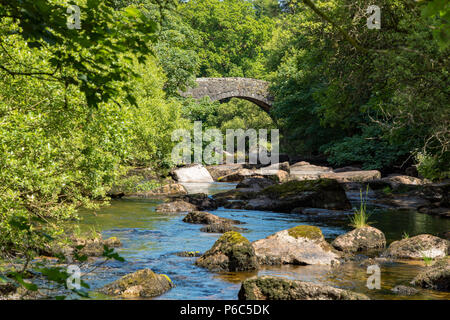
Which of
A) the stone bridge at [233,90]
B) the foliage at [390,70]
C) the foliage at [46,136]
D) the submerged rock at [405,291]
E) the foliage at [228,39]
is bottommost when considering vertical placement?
the submerged rock at [405,291]

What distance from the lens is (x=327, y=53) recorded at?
51.3 feet

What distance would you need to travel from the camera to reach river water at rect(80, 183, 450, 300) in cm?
835

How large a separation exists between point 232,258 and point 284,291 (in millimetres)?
2615

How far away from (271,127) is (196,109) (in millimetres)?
17076

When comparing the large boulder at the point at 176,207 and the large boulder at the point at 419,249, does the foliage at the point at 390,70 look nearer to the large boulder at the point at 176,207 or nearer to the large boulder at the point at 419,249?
the large boulder at the point at 419,249

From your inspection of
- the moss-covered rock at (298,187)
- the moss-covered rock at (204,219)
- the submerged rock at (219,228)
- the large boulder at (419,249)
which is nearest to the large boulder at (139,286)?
the large boulder at (419,249)

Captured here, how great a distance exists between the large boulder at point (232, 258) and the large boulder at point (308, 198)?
9.66 meters

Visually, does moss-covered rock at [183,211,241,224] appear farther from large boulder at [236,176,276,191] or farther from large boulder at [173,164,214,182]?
large boulder at [173,164,214,182]

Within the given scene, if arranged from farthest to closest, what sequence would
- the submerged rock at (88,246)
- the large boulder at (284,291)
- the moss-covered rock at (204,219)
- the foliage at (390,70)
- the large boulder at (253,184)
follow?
the large boulder at (253,184)
the moss-covered rock at (204,219)
the foliage at (390,70)
the submerged rock at (88,246)
the large boulder at (284,291)

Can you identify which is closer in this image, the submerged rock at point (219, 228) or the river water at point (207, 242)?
the river water at point (207, 242)

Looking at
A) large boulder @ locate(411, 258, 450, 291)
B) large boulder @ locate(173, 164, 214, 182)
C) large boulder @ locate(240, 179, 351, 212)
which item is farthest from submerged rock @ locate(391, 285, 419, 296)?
large boulder @ locate(173, 164, 214, 182)

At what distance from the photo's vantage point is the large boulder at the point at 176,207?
1796 cm
